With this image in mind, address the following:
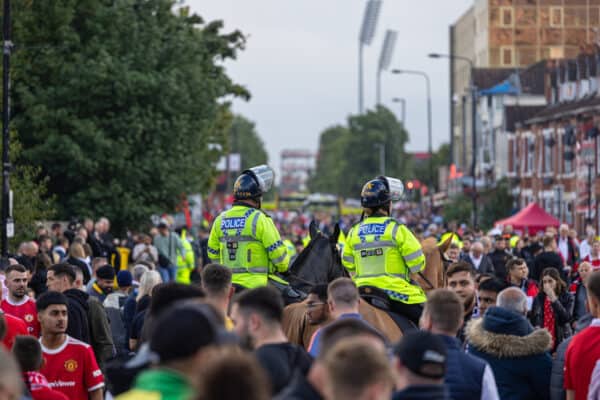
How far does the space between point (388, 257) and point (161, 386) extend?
7580mm

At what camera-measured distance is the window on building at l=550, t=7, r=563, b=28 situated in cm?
10756

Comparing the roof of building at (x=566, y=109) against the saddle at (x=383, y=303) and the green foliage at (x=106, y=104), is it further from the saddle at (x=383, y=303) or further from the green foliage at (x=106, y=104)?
the saddle at (x=383, y=303)

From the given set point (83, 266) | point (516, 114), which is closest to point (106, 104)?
point (83, 266)

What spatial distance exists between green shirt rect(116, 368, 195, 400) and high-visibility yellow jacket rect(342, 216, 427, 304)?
7287 millimetres

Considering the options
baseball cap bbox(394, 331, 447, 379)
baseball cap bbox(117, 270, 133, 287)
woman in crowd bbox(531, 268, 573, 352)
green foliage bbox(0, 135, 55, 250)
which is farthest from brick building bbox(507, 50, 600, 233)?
baseball cap bbox(394, 331, 447, 379)

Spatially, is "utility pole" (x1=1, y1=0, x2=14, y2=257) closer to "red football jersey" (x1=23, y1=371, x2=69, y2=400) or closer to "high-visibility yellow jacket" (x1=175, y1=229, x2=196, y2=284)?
"high-visibility yellow jacket" (x1=175, y1=229, x2=196, y2=284)

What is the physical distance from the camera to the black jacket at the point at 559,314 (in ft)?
54.6

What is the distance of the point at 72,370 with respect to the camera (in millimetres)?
10359

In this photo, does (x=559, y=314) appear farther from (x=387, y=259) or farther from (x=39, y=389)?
(x=39, y=389)

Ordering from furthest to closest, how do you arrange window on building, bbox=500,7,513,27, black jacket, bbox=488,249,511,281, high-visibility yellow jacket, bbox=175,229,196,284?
1. window on building, bbox=500,7,513,27
2. high-visibility yellow jacket, bbox=175,229,196,284
3. black jacket, bbox=488,249,511,281

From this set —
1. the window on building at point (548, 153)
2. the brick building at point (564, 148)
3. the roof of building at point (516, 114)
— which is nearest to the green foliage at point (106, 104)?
the brick building at point (564, 148)

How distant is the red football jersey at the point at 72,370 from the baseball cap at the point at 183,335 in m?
4.66

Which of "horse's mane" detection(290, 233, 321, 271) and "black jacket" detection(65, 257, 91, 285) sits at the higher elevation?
"horse's mane" detection(290, 233, 321, 271)

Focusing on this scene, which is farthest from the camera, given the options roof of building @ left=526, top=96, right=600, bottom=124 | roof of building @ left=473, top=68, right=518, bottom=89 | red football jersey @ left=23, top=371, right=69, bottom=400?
roof of building @ left=473, top=68, right=518, bottom=89
